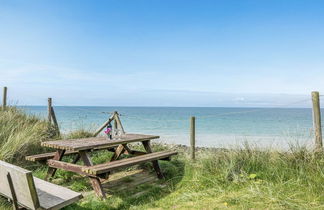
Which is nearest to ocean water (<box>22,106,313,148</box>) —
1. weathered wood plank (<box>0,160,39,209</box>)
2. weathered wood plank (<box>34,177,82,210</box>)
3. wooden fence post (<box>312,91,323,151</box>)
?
wooden fence post (<box>312,91,323,151</box>)

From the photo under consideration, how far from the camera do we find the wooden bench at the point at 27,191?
6.18 feet

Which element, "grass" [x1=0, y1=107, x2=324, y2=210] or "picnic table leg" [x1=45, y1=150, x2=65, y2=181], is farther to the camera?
"picnic table leg" [x1=45, y1=150, x2=65, y2=181]

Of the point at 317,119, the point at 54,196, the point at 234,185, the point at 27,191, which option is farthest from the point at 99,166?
the point at 317,119

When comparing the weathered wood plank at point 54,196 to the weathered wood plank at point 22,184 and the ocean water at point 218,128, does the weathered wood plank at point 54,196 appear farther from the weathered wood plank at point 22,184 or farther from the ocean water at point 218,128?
the ocean water at point 218,128

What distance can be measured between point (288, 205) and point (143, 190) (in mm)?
2183

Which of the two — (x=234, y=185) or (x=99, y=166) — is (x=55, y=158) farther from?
(x=234, y=185)

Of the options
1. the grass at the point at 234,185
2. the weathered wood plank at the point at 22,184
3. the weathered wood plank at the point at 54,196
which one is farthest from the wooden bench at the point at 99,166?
the weathered wood plank at the point at 22,184

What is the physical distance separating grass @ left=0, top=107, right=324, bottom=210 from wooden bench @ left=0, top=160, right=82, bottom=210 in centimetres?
67

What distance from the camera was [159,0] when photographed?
10711mm

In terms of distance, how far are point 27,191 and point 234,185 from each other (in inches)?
106

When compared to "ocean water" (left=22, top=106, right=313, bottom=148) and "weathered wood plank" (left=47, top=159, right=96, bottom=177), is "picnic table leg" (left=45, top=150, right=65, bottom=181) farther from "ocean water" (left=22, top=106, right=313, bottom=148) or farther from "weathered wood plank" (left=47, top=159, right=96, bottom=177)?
"ocean water" (left=22, top=106, right=313, bottom=148)

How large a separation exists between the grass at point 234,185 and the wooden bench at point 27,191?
0.67 m

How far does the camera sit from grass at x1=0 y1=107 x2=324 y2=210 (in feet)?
9.07

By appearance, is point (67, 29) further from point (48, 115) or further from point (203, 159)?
point (203, 159)
